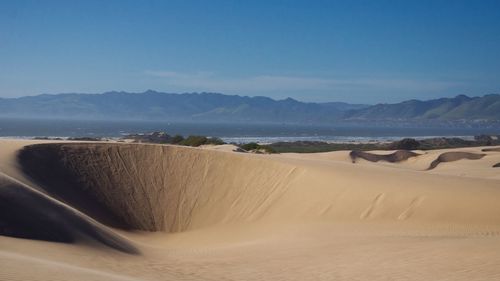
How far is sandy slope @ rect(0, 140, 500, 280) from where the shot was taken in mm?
12969

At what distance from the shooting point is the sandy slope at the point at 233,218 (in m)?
13.0

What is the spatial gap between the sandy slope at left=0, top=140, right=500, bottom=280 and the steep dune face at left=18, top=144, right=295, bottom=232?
72mm

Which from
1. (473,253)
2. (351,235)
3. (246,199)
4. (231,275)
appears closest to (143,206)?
(246,199)

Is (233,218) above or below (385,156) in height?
below

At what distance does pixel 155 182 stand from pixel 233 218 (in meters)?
4.88

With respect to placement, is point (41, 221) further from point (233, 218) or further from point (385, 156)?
point (385, 156)

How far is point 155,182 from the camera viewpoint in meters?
28.1

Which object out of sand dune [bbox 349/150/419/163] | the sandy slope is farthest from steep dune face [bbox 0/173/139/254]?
sand dune [bbox 349/150/419/163]

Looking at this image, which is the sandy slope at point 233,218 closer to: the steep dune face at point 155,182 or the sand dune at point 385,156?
the steep dune face at point 155,182

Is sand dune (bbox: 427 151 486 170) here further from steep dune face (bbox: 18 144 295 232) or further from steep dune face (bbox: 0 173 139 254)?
steep dune face (bbox: 0 173 139 254)

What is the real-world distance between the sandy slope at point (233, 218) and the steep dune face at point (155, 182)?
0.07 meters

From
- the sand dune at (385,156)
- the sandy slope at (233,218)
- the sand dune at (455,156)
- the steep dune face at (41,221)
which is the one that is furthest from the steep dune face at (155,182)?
the sand dune at (455,156)

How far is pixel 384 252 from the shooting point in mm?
14430

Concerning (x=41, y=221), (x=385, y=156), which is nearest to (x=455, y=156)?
(x=385, y=156)
